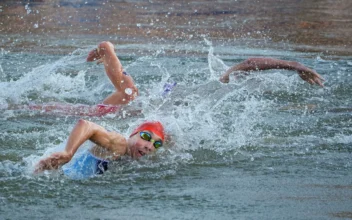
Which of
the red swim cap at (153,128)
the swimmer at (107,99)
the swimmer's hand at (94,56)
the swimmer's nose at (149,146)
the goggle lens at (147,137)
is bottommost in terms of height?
the swimmer's nose at (149,146)

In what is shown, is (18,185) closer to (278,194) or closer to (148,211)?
(148,211)

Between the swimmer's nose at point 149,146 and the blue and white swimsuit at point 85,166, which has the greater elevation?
the swimmer's nose at point 149,146

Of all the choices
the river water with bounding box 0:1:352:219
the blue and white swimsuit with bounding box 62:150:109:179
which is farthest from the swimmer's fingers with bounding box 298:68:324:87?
the blue and white swimsuit with bounding box 62:150:109:179

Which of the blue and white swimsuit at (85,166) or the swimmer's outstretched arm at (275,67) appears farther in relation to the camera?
the swimmer's outstretched arm at (275,67)

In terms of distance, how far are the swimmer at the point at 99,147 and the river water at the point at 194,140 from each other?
0.13 m

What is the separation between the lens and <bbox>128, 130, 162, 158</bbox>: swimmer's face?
7.41 meters

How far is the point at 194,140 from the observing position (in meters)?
8.26

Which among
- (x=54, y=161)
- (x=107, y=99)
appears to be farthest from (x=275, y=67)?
(x=54, y=161)

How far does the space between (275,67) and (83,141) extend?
9.70 feet

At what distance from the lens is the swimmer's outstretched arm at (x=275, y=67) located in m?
8.29

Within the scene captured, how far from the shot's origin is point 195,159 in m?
7.70

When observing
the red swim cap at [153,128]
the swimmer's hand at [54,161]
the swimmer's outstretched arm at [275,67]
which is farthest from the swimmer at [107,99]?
the swimmer's hand at [54,161]

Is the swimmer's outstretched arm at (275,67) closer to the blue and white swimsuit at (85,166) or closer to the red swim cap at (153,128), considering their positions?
the red swim cap at (153,128)

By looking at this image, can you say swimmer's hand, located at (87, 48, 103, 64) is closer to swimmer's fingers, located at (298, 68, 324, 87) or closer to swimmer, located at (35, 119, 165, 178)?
swimmer, located at (35, 119, 165, 178)
